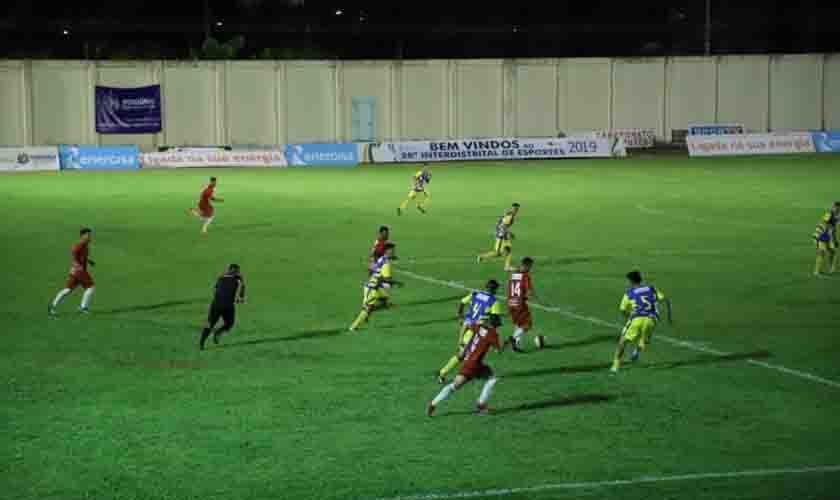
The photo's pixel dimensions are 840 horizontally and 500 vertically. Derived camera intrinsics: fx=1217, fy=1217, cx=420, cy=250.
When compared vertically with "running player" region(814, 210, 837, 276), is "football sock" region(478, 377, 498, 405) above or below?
below

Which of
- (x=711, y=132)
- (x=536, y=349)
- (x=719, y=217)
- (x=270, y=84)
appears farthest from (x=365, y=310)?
(x=711, y=132)

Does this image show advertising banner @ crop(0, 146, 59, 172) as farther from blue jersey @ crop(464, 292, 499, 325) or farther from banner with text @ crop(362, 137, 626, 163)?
blue jersey @ crop(464, 292, 499, 325)

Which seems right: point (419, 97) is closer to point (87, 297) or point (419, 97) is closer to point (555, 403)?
point (87, 297)

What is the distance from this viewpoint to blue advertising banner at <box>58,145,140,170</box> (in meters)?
65.1

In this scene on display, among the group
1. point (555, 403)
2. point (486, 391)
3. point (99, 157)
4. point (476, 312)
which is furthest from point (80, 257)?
point (99, 157)

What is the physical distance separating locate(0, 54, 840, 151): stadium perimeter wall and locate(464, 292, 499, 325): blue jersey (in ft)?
196

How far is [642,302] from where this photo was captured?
20531 millimetres

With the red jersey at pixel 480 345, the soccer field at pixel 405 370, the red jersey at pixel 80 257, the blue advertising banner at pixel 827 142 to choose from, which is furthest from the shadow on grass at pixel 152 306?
the blue advertising banner at pixel 827 142

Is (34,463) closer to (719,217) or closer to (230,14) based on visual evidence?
(719,217)

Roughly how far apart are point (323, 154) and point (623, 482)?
56.3 m

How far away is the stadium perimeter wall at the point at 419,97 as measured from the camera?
74.2m

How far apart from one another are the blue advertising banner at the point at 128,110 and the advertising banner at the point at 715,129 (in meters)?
35.6

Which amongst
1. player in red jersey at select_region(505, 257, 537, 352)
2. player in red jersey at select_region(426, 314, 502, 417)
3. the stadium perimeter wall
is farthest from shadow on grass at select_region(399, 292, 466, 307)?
the stadium perimeter wall

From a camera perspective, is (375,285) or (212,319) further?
(375,285)
